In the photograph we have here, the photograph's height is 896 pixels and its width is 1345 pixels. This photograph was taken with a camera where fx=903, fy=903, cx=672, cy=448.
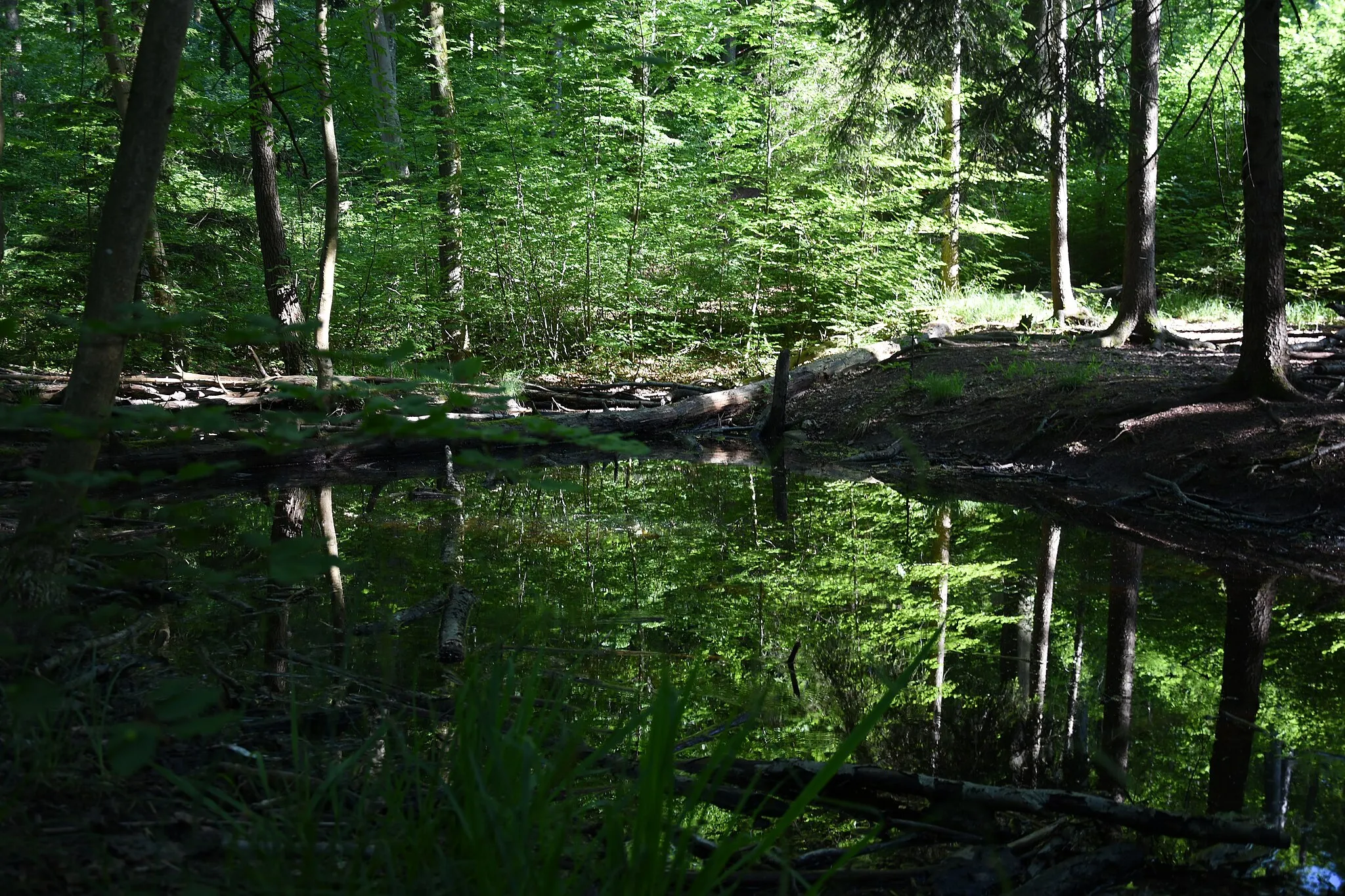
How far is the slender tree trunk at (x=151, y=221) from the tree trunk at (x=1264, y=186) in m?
9.74

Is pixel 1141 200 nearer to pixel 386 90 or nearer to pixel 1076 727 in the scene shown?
pixel 1076 727

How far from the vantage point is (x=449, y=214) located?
13977mm

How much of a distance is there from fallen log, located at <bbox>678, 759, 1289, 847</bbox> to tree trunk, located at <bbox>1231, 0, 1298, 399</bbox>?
568 centimetres

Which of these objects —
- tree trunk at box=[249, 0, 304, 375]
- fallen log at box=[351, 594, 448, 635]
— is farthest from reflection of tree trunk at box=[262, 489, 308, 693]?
tree trunk at box=[249, 0, 304, 375]

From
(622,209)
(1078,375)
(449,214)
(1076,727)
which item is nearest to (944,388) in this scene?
(1078,375)

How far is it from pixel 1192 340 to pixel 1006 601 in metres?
Answer: 7.90

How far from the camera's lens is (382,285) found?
1416 centimetres

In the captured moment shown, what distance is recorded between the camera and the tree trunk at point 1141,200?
34.2 feet

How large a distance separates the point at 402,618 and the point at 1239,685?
141 inches

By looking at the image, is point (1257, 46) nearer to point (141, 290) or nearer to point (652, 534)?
point (652, 534)

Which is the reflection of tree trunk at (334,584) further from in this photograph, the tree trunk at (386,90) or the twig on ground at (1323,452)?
the twig on ground at (1323,452)

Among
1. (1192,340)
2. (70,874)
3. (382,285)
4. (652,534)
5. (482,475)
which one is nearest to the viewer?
(70,874)

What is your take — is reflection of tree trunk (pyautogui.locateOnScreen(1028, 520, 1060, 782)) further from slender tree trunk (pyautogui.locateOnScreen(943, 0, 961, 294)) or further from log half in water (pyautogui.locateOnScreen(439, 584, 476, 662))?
slender tree trunk (pyautogui.locateOnScreen(943, 0, 961, 294))

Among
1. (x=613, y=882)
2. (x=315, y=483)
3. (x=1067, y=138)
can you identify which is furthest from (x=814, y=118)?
(x=613, y=882)
